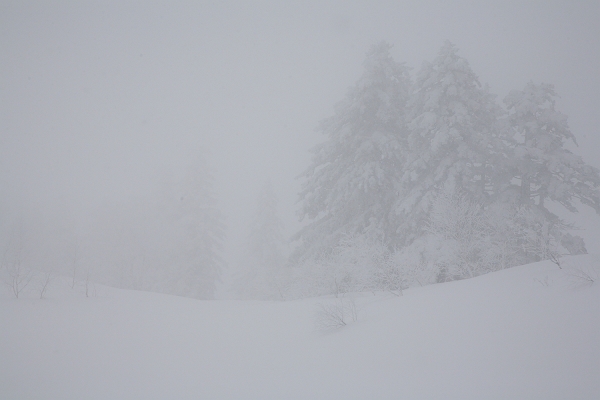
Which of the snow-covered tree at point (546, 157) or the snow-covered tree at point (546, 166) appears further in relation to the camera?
the snow-covered tree at point (546, 157)

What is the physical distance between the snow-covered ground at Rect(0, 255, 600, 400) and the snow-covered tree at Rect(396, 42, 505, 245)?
736 cm

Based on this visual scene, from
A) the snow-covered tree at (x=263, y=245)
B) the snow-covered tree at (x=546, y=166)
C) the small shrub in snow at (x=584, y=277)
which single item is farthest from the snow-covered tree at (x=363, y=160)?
the snow-covered tree at (x=263, y=245)

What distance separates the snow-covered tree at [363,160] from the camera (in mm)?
A: 15664

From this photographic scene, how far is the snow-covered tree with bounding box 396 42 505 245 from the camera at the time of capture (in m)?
14.0

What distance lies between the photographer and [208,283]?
2797 cm

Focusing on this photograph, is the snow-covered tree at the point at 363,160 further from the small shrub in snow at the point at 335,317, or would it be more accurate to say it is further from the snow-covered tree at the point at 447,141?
the small shrub in snow at the point at 335,317

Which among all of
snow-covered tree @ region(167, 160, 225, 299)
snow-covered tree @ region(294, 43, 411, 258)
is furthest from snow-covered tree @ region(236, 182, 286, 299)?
snow-covered tree @ region(294, 43, 411, 258)

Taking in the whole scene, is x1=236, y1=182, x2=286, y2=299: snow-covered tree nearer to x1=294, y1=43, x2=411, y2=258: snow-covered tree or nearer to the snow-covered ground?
x1=294, y1=43, x2=411, y2=258: snow-covered tree

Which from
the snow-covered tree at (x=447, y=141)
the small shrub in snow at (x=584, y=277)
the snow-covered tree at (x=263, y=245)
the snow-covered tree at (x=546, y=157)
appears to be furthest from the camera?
Result: the snow-covered tree at (x=263, y=245)

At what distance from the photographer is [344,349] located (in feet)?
17.9

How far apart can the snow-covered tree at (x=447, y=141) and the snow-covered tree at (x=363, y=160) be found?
3.64ft

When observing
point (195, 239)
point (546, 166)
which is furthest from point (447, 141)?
point (195, 239)

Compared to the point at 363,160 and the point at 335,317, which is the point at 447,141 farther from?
the point at 335,317

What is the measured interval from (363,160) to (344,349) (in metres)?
11.9
